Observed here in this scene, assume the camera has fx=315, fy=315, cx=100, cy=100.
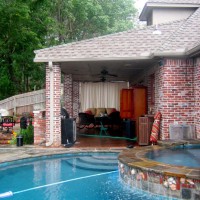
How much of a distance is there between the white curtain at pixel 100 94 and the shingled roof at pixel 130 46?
7.10m

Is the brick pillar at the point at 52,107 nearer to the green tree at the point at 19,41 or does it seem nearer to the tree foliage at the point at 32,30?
the tree foliage at the point at 32,30

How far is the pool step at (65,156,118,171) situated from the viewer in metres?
6.59

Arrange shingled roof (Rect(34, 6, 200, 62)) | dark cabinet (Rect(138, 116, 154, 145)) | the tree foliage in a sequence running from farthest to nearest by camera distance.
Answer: the tree foliage
dark cabinet (Rect(138, 116, 154, 145))
shingled roof (Rect(34, 6, 200, 62))

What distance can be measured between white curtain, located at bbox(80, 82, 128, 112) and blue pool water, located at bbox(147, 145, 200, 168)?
10.2 m

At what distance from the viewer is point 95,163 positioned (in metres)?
7.05

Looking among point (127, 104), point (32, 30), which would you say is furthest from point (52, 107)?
point (32, 30)

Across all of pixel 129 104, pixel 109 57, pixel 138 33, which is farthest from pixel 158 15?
pixel 109 57

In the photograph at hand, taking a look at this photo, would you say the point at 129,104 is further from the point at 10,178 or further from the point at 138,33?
the point at 10,178

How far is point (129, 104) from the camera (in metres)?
11.6

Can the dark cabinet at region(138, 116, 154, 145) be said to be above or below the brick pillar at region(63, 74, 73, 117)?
below

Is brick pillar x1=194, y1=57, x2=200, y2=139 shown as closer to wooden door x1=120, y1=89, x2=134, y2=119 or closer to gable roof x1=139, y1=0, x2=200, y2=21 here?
wooden door x1=120, y1=89, x2=134, y2=119

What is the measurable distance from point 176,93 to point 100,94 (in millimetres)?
8878

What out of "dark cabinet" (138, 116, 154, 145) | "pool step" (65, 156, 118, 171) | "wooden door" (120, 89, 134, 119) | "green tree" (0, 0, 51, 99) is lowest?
"pool step" (65, 156, 118, 171)

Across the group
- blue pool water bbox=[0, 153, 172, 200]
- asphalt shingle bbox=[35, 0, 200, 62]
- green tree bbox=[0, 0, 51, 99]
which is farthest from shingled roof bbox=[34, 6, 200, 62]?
green tree bbox=[0, 0, 51, 99]
